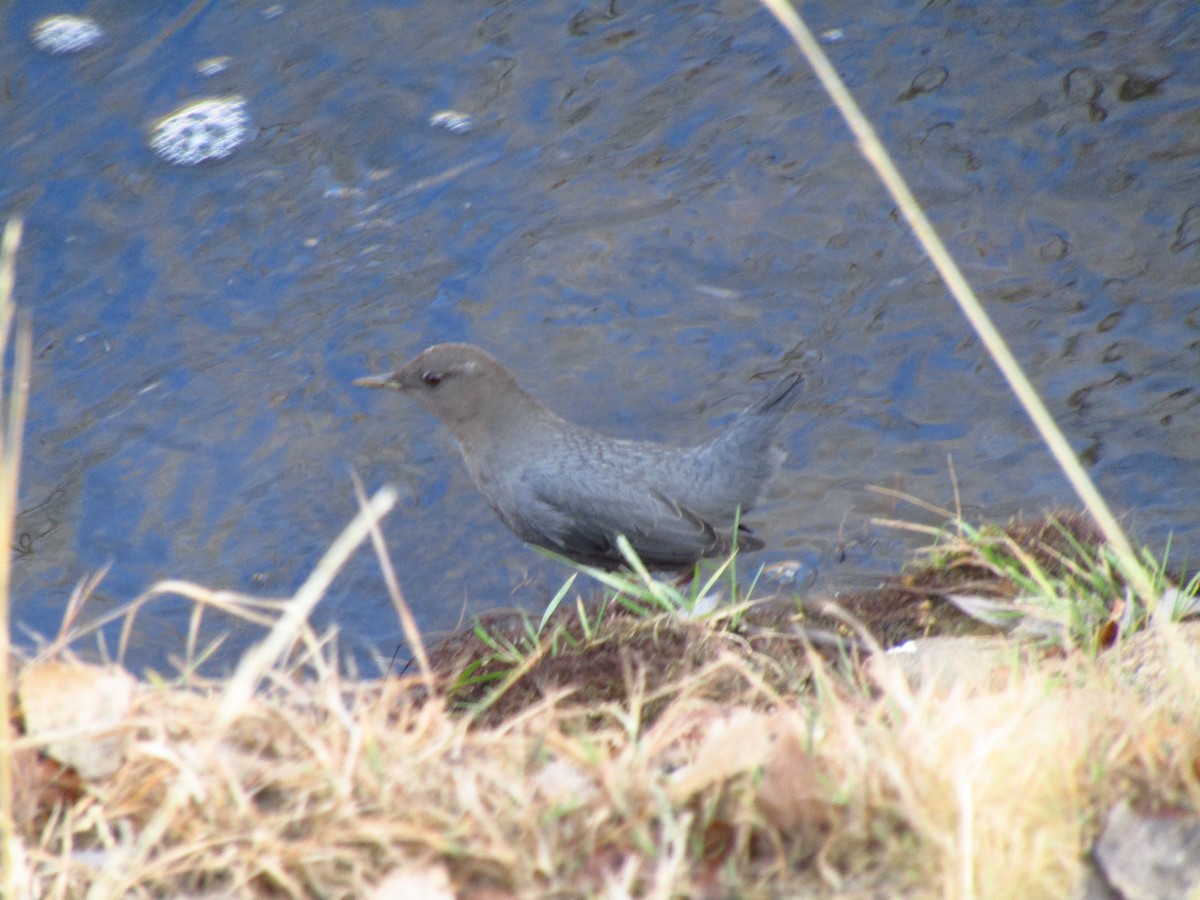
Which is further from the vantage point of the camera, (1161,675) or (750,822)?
(1161,675)

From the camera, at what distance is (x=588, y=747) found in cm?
172

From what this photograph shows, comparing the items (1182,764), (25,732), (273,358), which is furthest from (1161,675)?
(273,358)

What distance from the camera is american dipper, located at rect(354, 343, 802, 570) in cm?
412

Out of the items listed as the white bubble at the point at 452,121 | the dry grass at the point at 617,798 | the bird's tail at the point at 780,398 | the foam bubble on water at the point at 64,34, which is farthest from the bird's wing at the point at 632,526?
the foam bubble on water at the point at 64,34

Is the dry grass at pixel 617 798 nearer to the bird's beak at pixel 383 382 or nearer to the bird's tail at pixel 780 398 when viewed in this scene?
the bird's tail at pixel 780 398

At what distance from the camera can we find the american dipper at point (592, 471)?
4121mm

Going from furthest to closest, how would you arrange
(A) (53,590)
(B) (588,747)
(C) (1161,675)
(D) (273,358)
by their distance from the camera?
(D) (273,358) < (A) (53,590) < (C) (1161,675) < (B) (588,747)

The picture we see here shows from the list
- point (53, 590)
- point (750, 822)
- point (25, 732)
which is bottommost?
point (53, 590)

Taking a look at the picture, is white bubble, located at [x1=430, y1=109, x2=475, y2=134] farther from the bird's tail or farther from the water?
the bird's tail

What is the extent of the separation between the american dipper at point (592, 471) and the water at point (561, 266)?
453 millimetres

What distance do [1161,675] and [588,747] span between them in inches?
41.5

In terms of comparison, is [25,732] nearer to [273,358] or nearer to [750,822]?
[750,822]

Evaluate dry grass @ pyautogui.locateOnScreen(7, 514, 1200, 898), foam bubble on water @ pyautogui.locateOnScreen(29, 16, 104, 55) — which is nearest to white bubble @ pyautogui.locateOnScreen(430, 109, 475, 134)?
foam bubble on water @ pyautogui.locateOnScreen(29, 16, 104, 55)

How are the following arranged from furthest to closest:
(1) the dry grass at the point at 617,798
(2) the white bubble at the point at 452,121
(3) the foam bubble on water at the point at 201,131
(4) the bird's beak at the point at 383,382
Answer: (2) the white bubble at the point at 452,121, (3) the foam bubble on water at the point at 201,131, (4) the bird's beak at the point at 383,382, (1) the dry grass at the point at 617,798
